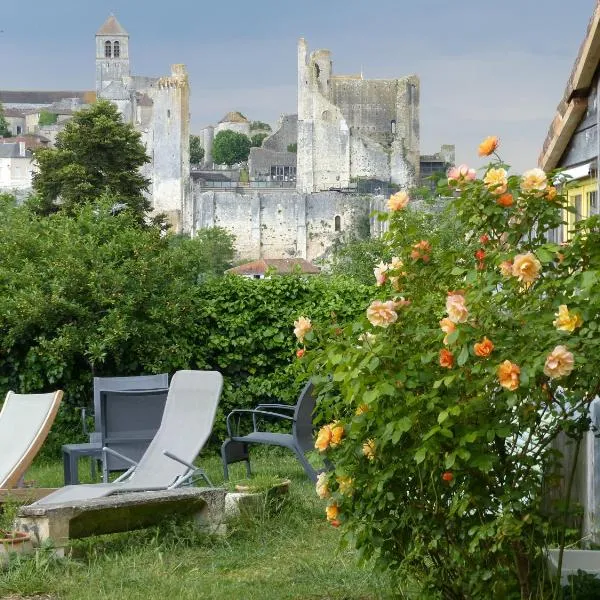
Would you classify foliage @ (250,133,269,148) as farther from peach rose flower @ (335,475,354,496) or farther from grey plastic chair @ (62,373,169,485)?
peach rose flower @ (335,475,354,496)

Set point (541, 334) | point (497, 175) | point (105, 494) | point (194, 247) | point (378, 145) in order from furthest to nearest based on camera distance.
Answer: point (378, 145)
point (194, 247)
point (105, 494)
point (497, 175)
point (541, 334)

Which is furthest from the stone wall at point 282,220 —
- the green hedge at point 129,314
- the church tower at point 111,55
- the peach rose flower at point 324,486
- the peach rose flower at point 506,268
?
the peach rose flower at point 506,268

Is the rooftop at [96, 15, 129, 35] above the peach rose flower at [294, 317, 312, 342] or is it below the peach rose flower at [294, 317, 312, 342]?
above

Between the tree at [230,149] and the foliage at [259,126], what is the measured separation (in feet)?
24.5

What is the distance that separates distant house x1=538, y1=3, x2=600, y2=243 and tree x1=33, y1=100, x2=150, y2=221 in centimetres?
2995

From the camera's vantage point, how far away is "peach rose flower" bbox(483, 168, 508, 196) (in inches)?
165

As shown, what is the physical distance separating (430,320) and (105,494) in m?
2.82

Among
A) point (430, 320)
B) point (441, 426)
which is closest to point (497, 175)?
point (430, 320)

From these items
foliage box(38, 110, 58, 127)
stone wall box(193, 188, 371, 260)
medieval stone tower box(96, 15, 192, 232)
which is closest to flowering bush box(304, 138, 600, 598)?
stone wall box(193, 188, 371, 260)

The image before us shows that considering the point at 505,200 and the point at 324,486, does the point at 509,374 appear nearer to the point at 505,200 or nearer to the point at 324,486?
the point at 505,200

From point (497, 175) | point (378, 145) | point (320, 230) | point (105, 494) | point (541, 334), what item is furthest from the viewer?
point (378, 145)

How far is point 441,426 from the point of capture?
3.94 metres

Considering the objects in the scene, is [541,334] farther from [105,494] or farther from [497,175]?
[105,494]

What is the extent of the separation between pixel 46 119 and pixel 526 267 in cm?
13346
